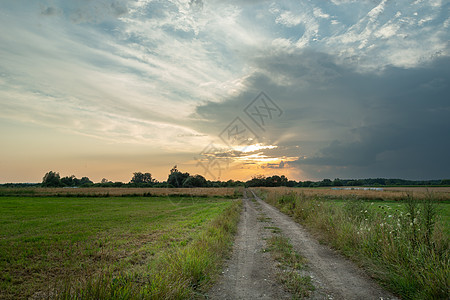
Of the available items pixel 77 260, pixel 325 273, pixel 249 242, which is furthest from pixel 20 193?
pixel 325 273

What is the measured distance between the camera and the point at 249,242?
9523 mm

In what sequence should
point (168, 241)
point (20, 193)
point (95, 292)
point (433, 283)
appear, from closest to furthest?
point (95, 292)
point (433, 283)
point (168, 241)
point (20, 193)

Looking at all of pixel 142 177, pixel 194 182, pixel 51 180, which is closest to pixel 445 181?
pixel 194 182

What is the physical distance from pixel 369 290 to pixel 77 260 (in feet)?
30.0

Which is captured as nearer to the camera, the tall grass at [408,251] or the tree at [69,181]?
the tall grass at [408,251]

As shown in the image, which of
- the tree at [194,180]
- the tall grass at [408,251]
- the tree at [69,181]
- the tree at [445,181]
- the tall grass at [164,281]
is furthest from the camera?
the tree at [69,181]

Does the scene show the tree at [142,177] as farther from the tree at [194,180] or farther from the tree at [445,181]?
the tree at [445,181]

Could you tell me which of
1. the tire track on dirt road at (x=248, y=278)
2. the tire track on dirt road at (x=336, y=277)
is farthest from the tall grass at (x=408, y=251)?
the tire track on dirt road at (x=248, y=278)

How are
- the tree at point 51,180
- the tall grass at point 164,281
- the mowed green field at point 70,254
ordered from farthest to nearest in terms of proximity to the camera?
the tree at point 51,180 < the mowed green field at point 70,254 < the tall grass at point 164,281

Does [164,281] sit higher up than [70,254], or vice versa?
[164,281]

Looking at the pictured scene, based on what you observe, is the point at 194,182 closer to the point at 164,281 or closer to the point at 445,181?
the point at 164,281

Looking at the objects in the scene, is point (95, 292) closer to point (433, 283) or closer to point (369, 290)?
point (369, 290)

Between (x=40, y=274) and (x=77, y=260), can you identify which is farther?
(x=77, y=260)

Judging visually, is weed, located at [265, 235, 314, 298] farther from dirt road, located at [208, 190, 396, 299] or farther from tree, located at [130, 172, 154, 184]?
tree, located at [130, 172, 154, 184]
